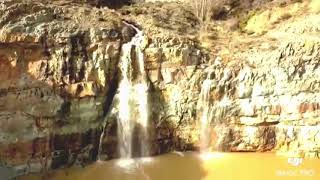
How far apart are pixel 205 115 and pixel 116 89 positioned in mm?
3233

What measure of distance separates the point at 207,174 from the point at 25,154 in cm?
571

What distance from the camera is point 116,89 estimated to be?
17.2 meters

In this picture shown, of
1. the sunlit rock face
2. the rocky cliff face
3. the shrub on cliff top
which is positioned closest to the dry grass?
the rocky cliff face

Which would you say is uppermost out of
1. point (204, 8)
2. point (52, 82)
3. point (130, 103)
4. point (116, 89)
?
point (204, 8)

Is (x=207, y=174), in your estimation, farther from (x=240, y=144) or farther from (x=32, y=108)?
(x=32, y=108)

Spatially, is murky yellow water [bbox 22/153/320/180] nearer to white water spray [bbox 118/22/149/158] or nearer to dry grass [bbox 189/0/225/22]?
white water spray [bbox 118/22/149/158]

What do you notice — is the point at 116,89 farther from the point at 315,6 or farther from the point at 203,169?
the point at 315,6

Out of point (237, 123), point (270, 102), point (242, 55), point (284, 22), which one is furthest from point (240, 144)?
point (284, 22)

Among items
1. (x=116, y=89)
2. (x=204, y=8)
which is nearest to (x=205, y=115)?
(x=116, y=89)

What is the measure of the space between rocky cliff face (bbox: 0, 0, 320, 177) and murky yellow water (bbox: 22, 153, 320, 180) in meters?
0.52

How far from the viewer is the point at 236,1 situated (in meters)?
23.6

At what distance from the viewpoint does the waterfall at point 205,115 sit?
55.8 feet

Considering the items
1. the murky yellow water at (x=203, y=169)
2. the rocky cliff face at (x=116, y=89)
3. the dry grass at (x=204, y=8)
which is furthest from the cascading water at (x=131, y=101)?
the dry grass at (x=204, y=8)

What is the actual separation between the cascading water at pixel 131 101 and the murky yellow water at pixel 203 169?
2.27ft
